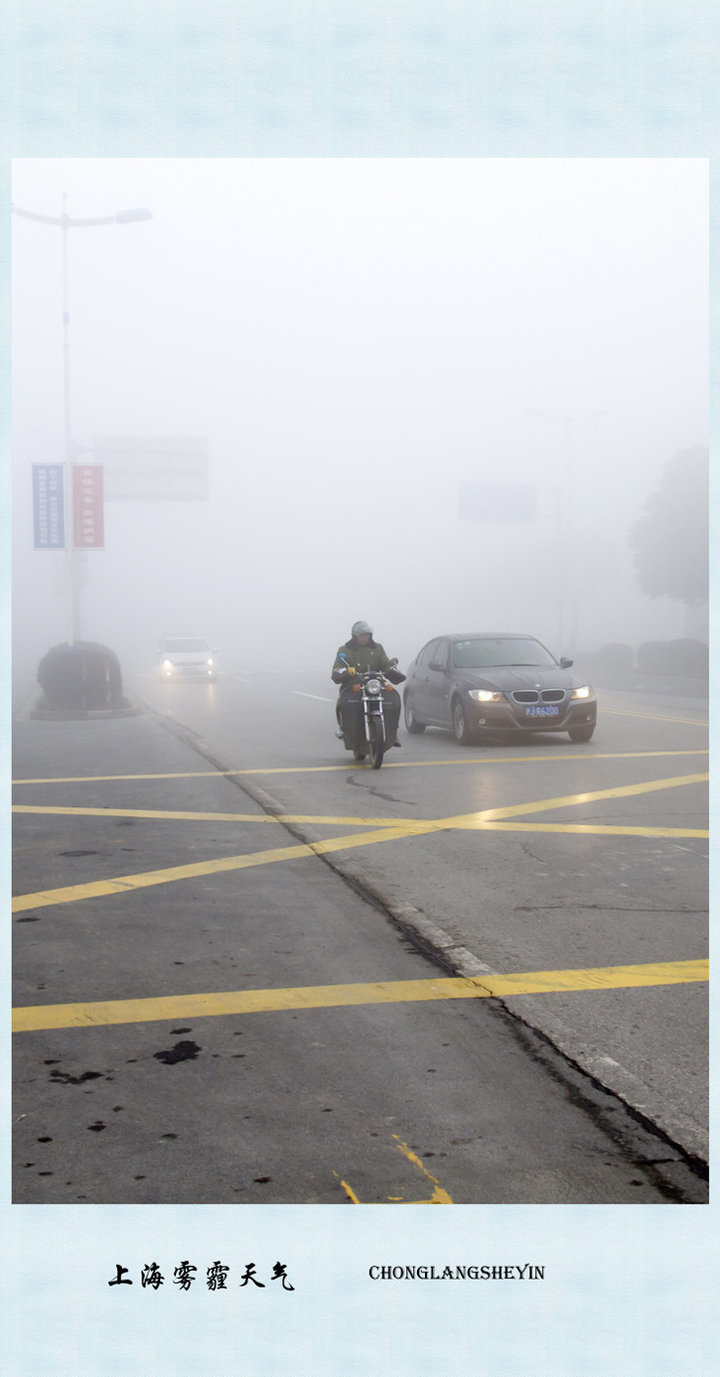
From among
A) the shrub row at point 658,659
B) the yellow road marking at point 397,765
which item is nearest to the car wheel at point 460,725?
the yellow road marking at point 397,765

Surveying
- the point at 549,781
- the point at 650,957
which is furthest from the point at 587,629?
the point at 650,957

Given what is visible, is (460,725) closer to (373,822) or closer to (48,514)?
(373,822)

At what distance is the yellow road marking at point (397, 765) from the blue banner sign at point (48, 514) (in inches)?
853

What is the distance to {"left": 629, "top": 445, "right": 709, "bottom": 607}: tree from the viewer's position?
5962cm

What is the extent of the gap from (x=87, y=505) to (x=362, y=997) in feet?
99.0

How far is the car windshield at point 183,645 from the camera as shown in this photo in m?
38.2

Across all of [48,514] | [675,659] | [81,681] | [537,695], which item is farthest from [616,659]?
[537,695]

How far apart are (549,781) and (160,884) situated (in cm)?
566

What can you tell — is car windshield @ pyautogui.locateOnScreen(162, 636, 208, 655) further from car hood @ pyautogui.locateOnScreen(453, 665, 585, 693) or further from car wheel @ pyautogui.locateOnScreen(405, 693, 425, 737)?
car hood @ pyautogui.locateOnScreen(453, 665, 585, 693)

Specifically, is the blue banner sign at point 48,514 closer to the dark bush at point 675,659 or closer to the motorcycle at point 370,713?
the dark bush at point 675,659

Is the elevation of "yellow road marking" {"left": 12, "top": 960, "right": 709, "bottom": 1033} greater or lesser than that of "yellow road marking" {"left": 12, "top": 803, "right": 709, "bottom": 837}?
lesser

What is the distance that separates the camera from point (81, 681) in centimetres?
2511

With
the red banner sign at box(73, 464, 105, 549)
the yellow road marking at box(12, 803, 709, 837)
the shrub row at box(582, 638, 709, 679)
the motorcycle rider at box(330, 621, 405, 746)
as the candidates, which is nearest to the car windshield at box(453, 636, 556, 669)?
the motorcycle rider at box(330, 621, 405, 746)

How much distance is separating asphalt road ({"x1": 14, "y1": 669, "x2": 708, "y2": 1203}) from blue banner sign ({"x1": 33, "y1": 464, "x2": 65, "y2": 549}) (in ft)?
77.8
